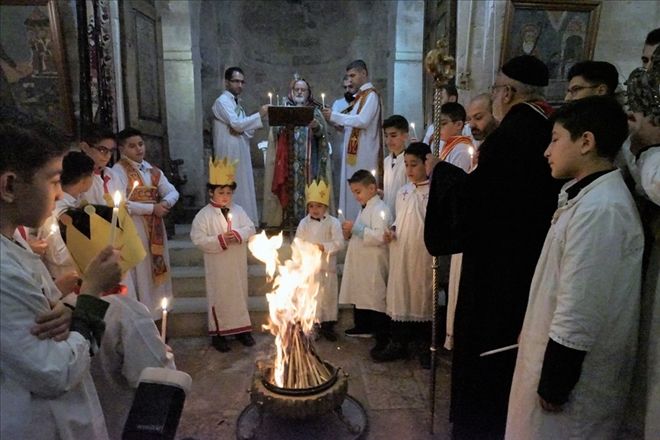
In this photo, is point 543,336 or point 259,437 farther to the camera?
point 259,437

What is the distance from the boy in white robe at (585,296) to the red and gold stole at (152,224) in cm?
358

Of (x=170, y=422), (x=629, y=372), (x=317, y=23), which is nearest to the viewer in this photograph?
(x=170, y=422)

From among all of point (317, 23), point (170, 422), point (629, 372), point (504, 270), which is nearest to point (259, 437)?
point (170, 422)

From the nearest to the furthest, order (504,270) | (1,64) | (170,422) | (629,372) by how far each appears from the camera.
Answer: (170,422), (629,372), (504,270), (1,64)

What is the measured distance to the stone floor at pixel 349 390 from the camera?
10.0ft

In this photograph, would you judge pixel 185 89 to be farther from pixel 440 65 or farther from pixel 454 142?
pixel 440 65

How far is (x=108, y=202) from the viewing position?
12.3ft

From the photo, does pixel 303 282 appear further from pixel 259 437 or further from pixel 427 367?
pixel 427 367

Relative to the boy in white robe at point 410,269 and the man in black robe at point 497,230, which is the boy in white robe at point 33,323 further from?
the boy in white robe at point 410,269

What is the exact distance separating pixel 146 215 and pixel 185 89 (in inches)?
165

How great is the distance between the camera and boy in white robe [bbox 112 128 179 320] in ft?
13.9

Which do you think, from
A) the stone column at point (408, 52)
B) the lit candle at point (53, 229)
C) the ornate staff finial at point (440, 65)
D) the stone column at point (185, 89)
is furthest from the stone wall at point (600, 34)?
the stone column at point (185, 89)

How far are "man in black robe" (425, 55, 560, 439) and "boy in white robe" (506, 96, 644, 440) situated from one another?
0.43m

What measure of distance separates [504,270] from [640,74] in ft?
3.66
